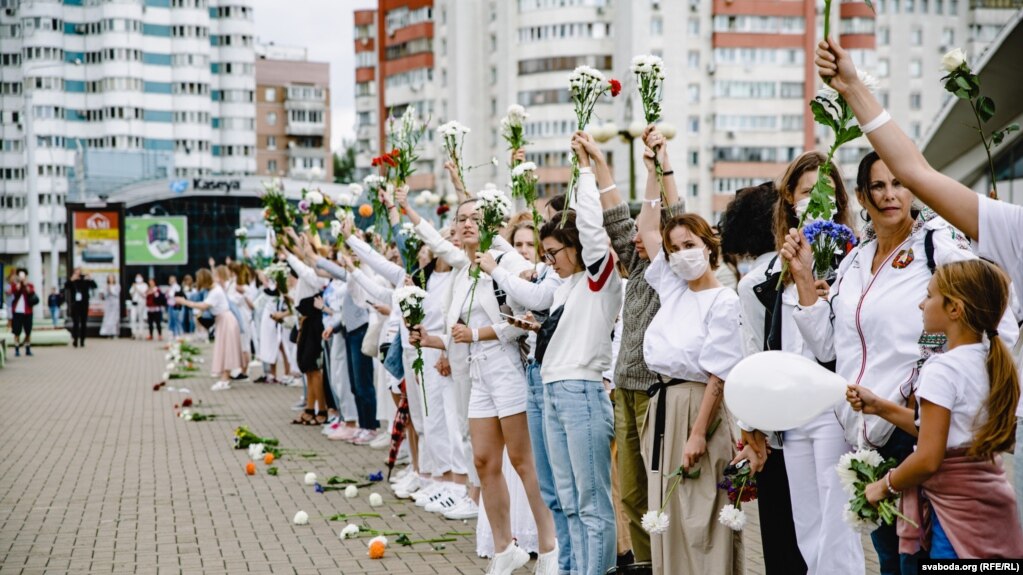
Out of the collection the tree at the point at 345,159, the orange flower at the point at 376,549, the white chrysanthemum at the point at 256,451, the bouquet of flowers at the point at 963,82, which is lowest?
the white chrysanthemum at the point at 256,451

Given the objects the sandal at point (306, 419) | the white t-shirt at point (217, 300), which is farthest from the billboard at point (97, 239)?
the sandal at point (306, 419)

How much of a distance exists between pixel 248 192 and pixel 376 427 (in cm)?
5519

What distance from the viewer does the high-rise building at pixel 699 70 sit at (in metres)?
79.8

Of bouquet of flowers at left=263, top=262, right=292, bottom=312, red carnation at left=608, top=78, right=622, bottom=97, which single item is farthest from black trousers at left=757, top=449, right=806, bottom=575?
bouquet of flowers at left=263, top=262, right=292, bottom=312

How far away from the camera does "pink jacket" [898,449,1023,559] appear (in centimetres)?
401

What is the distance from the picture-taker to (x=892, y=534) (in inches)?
179

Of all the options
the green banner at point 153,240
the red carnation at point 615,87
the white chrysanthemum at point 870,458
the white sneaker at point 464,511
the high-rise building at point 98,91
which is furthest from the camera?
the high-rise building at point 98,91

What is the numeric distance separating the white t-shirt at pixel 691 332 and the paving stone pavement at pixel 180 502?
2172mm

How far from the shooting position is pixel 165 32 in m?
111

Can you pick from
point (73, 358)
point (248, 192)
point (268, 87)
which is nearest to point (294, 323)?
point (73, 358)

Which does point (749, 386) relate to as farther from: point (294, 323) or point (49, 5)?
point (49, 5)

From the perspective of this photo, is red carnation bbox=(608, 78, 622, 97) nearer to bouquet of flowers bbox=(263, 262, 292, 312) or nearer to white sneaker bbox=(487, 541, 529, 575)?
white sneaker bbox=(487, 541, 529, 575)

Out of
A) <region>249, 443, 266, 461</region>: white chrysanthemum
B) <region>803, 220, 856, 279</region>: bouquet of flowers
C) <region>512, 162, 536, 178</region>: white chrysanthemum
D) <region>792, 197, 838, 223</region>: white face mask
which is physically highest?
<region>512, 162, 536, 178</region>: white chrysanthemum

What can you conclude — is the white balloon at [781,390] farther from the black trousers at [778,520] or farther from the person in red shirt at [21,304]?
the person in red shirt at [21,304]
